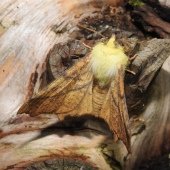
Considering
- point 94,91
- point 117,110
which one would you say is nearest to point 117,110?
point 117,110

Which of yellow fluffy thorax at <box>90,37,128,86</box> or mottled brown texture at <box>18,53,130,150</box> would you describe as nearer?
mottled brown texture at <box>18,53,130,150</box>

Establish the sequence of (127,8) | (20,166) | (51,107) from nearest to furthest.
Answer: (20,166)
(51,107)
(127,8)

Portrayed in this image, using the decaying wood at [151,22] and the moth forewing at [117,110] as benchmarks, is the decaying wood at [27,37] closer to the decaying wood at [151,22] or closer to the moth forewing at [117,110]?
the decaying wood at [151,22]

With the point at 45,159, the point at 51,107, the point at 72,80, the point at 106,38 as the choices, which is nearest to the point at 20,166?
the point at 45,159

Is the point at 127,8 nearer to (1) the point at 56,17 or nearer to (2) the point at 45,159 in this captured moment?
(1) the point at 56,17

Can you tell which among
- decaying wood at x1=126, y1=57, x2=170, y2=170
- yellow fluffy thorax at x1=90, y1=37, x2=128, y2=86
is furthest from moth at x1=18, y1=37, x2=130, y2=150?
decaying wood at x1=126, y1=57, x2=170, y2=170

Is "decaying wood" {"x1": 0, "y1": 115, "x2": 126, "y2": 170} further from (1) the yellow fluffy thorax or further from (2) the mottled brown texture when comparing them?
(1) the yellow fluffy thorax

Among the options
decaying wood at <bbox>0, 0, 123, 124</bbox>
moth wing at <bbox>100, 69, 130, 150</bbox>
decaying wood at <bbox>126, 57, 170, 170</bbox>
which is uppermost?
decaying wood at <bbox>0, 0, 123, 124</bbox>

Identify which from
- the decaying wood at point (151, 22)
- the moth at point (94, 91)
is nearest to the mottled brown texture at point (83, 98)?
the moth at point (94, 91)
